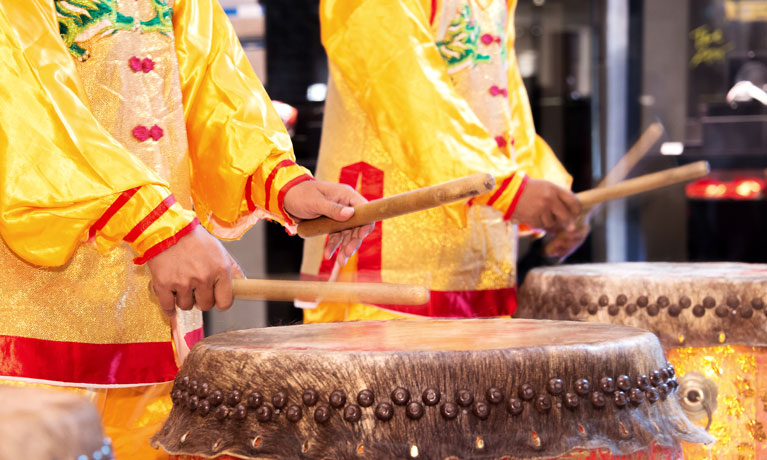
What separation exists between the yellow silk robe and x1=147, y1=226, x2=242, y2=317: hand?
2 cm

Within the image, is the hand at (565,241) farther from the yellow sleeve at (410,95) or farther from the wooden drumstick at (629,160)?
the yellow sleeve at (410,95)

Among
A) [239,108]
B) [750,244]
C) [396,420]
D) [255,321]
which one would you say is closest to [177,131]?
[239,108]

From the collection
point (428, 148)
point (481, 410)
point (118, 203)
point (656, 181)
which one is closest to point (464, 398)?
point (481, 410)

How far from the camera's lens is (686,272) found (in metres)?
1.73

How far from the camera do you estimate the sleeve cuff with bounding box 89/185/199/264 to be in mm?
1276

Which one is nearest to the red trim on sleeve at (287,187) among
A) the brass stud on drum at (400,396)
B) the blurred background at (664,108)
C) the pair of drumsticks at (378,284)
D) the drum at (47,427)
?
the pair of drumsticks at (378,284)

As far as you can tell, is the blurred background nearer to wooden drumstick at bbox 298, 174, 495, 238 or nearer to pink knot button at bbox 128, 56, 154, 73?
wooden drumstick at bbox 298, 174, 495, 238

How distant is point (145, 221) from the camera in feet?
4.18

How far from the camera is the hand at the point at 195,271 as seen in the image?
4.18ft

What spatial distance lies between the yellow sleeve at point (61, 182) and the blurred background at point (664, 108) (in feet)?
10.6

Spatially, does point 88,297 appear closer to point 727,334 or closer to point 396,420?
point 396,420

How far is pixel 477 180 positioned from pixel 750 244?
341cm

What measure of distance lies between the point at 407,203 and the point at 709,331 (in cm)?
59

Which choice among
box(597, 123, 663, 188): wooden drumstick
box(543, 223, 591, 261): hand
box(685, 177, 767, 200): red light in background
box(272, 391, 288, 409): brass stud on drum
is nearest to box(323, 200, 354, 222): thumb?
box(272, 391, 288, 409): brass stud on drum
